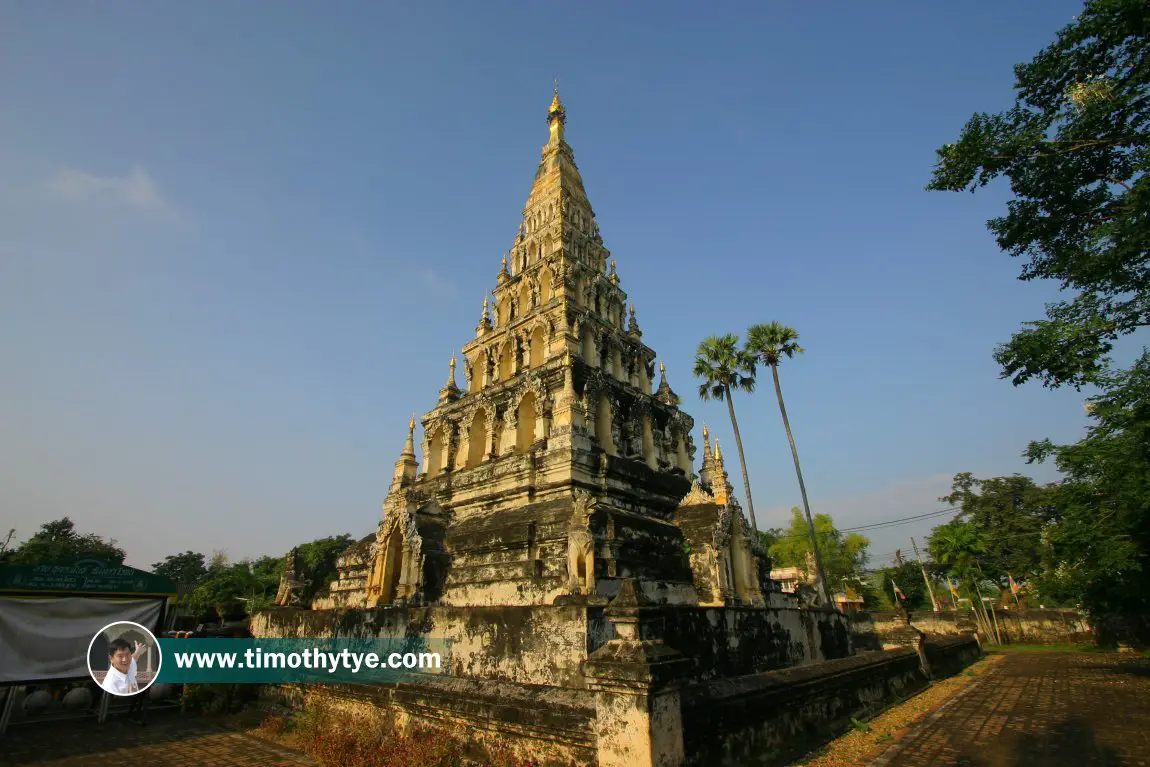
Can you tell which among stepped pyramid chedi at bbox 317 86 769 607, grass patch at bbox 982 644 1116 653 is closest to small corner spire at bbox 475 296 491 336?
stepped pyramid chedi at bbox 317 86 769 607

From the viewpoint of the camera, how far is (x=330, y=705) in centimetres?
1130

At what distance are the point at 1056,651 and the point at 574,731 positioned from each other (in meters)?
36.2

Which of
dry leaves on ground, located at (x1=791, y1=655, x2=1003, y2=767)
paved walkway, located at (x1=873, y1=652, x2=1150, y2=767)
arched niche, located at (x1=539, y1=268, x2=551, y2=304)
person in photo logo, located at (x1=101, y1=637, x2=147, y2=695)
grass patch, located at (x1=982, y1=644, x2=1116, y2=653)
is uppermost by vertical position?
arched niche, located at (x1=539, y1=268, x2=551, y2=304)

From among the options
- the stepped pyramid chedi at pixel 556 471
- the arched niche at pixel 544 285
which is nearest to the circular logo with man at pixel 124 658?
the stepped pyramid chedi at pixel 556 471

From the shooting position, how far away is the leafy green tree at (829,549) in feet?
186

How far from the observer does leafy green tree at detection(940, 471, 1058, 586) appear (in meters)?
Result: 42.3

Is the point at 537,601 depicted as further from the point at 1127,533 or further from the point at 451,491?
the point at 1127,533

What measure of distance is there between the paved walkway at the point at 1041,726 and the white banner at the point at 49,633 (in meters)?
16.4

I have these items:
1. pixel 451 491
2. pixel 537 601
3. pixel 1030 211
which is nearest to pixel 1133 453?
pixel 1030 211

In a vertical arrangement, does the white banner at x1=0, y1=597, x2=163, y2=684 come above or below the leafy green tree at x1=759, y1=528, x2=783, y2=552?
below

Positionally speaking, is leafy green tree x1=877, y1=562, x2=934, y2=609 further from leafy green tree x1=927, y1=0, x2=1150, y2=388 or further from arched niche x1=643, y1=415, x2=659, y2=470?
leafy green tree x1=927, y1=0, x2=1150, y2=388

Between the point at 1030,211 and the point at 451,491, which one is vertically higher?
the point at 1030,211

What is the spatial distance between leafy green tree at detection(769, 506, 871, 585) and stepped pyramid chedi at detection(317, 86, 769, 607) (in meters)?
38.9

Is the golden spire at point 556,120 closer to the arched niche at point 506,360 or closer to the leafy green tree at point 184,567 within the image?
the arched niche at point 506,360
